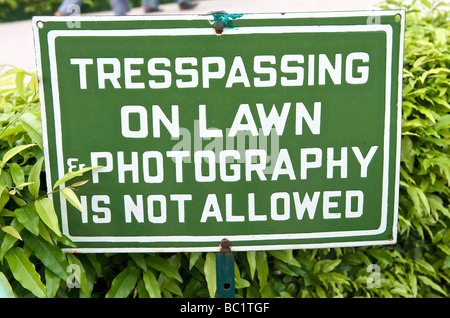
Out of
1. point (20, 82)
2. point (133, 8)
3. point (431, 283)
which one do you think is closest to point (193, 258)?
point (20, 82)

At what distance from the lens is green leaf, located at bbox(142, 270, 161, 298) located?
1623 mm

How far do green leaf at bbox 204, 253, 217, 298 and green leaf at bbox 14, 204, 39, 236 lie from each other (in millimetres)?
535

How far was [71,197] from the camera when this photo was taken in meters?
1.44

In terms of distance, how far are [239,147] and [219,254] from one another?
1.14 ft

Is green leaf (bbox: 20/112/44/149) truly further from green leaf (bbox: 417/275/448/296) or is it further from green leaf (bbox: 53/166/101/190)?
green leaf (bbox: 417/275/448/296)

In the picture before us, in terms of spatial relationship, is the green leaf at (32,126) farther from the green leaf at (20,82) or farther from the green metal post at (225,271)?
the green metal post at (225,271)

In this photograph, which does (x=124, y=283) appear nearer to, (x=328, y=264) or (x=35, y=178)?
(x=35, y=178)

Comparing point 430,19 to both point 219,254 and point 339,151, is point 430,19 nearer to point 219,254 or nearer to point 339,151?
point 339,151

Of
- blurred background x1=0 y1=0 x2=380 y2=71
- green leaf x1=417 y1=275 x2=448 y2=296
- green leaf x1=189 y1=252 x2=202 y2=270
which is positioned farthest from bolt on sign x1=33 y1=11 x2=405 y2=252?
blurred background x1=0 y1=0 x2=380 y2=71

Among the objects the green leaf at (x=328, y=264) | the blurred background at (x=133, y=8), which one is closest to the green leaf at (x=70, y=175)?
the green leaf at (x=328, y=264)

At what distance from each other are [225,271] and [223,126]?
47 cm

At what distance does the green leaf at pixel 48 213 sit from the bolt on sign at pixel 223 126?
0.05 m

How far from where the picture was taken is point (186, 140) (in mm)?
1477
